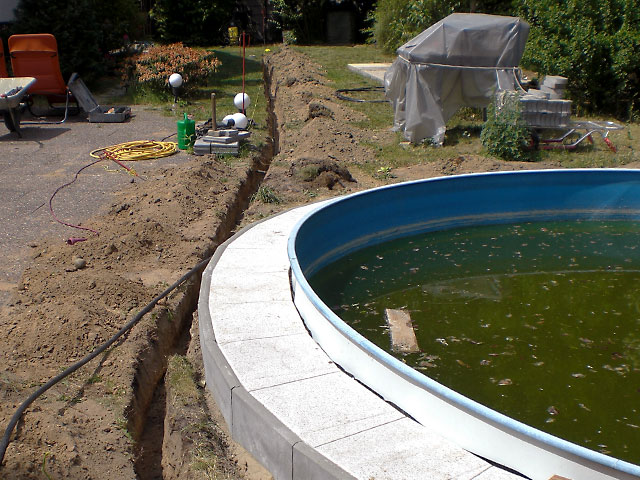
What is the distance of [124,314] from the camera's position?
573cm

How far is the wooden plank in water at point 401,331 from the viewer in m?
5.55

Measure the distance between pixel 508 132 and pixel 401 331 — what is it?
5.98 m

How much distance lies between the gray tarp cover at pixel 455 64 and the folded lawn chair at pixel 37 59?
701 cm

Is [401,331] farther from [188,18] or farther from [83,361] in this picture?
[188,18]

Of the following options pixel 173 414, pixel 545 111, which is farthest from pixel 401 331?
pixel 545 111

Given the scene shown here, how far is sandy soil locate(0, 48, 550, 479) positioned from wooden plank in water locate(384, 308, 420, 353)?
1.73 meters

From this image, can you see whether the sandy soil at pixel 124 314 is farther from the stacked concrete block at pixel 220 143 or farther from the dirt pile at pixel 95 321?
the stacked concrete block at pixel 220 143

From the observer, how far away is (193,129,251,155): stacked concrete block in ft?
34.7

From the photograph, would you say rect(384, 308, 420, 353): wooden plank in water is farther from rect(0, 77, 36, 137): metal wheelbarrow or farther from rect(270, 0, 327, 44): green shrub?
rect(270, 0, 327, 44): green shrub

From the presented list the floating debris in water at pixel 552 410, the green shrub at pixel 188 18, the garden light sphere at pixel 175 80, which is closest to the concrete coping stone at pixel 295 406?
the floating debris in water at pixel 552 410

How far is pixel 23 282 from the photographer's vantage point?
602 centimetres

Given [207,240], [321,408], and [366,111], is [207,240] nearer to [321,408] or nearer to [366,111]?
[321,408]

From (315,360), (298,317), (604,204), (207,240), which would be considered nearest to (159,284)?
(207,240)

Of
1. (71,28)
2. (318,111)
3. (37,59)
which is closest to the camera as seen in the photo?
(37,59)
